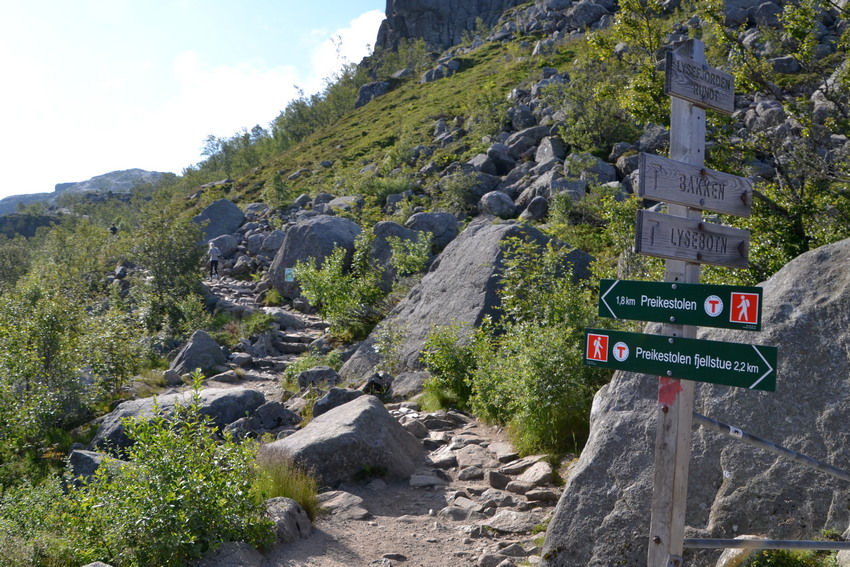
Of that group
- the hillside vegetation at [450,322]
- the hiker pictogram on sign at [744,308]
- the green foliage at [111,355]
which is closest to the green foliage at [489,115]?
the hillside vegetation at [450,322]

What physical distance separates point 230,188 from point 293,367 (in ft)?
142

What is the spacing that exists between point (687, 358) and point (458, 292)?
31.7 ft

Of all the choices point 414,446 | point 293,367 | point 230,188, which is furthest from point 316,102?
point 414,446

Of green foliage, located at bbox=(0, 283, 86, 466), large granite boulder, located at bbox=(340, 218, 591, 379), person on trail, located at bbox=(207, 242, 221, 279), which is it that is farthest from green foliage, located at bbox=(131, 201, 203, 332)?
large granite boulder, located at bbox=(340, 218, 591, 379)

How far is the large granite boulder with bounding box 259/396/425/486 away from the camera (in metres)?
8.15

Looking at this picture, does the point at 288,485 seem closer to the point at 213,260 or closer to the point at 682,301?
the point at 682,301

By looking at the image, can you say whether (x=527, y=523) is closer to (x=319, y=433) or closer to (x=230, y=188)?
(x=319, y=433)

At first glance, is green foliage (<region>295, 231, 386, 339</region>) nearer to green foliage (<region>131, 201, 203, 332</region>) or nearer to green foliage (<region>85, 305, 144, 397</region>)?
green foliage (<region>85, 305, 144, 397</region>)

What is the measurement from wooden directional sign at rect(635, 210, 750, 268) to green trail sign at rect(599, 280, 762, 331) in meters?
0.24

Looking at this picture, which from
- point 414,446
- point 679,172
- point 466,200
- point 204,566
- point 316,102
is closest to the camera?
point 679,172

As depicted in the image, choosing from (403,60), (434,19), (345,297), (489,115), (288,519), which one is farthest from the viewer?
(434,19)

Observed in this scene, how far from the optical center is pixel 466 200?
24969 mm

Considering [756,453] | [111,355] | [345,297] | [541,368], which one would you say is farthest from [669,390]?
[111,355]

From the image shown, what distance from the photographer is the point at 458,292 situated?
44.1ft
